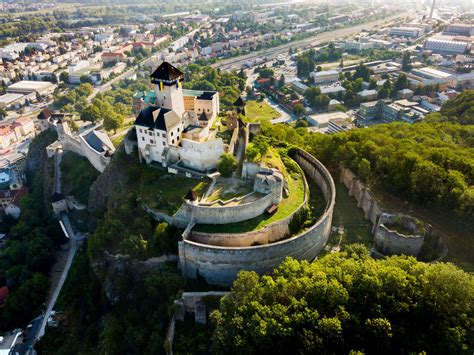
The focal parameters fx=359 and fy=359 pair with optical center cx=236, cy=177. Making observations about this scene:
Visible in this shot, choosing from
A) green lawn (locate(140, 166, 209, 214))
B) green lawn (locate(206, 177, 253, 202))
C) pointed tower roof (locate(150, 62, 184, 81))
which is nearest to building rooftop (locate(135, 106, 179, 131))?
pointed tower roof (locate(150, 62, 184, 81))

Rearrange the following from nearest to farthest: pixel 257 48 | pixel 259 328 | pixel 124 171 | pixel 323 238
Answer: pixel 259 328 → pixel 323 238 → pixel 124 171 → pixel 257 48

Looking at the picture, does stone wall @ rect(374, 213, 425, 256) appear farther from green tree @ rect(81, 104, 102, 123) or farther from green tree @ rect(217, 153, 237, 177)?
green tree @ rect(81, 104, 102, 123)

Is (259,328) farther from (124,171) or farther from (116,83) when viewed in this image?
(116,83)

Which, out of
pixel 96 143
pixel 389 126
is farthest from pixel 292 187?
pixel 96 143

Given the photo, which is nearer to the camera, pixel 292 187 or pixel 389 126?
pixel 292 187

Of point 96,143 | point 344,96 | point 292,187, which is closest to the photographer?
point 292,187

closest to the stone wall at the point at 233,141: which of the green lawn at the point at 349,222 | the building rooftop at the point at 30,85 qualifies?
the green lawn at the point at 349,222

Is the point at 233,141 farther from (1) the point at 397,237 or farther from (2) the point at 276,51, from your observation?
(2) the point at 276,51

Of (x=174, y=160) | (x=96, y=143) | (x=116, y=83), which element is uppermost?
(x=174, y=160)
